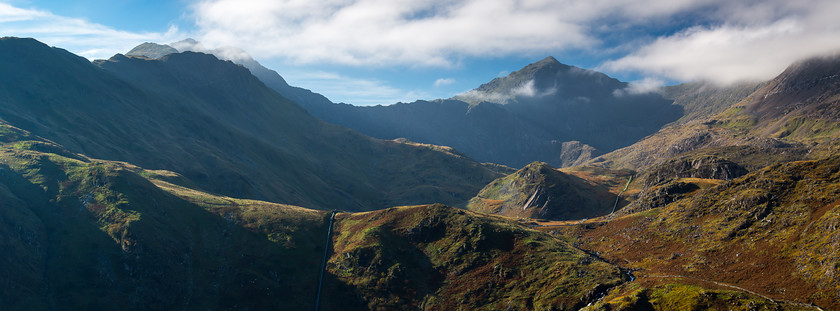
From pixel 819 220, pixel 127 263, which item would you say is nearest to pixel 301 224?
pixel 127 263

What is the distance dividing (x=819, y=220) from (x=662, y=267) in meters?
28.2

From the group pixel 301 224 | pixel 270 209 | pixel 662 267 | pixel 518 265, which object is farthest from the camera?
pixel 270 209

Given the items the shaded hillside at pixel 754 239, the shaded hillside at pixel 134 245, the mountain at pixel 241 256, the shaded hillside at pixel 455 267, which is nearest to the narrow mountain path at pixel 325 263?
the mountain at pixel 241 256

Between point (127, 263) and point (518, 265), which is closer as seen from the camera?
point (518, 265)

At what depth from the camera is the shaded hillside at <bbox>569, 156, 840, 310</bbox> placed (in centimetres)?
7019

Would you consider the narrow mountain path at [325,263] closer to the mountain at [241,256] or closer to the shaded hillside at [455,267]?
the mountain at [241,256]

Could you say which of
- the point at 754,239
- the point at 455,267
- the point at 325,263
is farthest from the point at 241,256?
the point at 754,239

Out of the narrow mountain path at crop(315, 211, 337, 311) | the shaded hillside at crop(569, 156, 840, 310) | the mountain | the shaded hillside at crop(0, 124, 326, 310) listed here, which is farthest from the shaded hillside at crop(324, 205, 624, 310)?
the shaded hillside at crop(0, 124, 326, 310)

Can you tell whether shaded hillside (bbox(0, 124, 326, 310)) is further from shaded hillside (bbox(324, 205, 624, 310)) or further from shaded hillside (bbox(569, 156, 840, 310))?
shaded hillside (bbox(569, 156, 840, 310))

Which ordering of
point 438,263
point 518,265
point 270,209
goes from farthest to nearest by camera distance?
point 270,209 → point 438,263 → point 518,265

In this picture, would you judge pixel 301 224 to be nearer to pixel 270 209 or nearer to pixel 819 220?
pixel 270 209

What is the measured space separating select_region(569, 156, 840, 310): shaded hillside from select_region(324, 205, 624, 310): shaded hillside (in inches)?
571

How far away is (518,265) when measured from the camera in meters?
108

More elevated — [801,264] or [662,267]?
[801,264]
